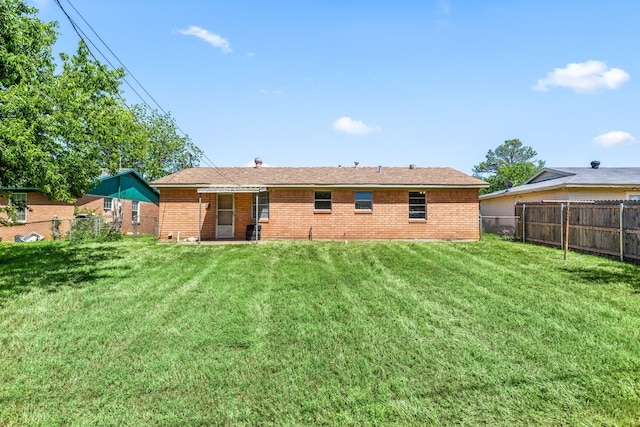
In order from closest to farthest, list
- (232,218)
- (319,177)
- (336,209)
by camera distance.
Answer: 1. (336,209)
2. (232,218)
3. (319,177)

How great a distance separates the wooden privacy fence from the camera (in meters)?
9.76

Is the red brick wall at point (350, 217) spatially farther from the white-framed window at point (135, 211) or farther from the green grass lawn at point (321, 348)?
the white-framed window at point (135, 211)

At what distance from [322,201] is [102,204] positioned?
46.5ft

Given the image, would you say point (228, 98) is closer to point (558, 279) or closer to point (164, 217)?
point (164, 217)

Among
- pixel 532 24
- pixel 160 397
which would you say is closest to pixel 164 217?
pixel 160 397

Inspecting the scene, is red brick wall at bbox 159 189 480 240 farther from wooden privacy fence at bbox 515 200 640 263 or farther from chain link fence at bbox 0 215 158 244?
chain link fence at bbox 0 215 158 244

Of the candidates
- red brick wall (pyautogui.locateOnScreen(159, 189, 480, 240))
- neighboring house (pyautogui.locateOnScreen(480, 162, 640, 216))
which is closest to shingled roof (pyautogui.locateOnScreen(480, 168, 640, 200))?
neighboring house (pyautogui.locateOnScreen(480, 162, 640, 216))

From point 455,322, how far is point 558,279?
430 centimetres

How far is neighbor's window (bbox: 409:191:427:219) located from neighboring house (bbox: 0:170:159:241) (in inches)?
565

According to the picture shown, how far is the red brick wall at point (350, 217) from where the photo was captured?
15688 millimetres

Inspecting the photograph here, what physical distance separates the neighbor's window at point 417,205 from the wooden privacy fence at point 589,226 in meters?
4.63

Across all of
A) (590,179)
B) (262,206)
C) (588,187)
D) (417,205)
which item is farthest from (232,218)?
(590,179)

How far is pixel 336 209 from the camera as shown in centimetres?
1572

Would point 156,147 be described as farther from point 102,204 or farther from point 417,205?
point 417,205
